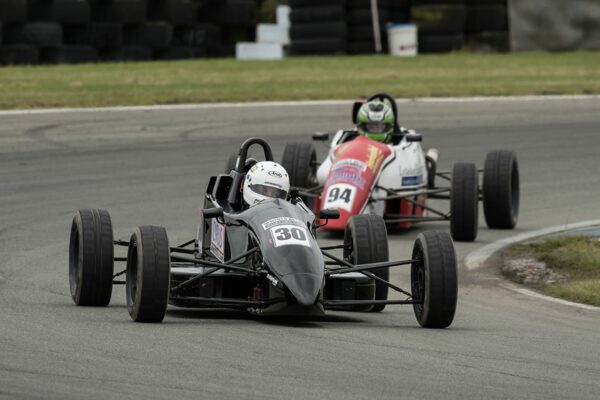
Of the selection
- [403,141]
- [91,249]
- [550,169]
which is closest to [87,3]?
[550,169]

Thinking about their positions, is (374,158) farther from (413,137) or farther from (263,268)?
(263,268)

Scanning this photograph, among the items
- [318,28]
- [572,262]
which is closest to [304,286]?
[572,262]

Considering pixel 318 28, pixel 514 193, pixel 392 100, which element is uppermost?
pixel 318 28

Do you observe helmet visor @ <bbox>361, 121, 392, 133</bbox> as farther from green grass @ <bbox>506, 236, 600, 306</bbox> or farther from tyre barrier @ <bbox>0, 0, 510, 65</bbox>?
tyre barrier @ <bbox>0, 0, 510, 65</bbox>

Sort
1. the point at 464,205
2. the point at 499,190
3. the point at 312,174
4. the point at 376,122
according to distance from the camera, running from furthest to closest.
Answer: the point at 312,174
the point at 376,122
the point at 499,190
the point at 464,205

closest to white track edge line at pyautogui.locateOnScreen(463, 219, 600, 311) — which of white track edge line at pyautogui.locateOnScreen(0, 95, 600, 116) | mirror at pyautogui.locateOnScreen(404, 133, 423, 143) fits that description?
mirror at pyautogui.locateOnScreen(404, 133, 423, 143)

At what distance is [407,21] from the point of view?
33.7 m

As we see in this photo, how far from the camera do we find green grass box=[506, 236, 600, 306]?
1238 cm

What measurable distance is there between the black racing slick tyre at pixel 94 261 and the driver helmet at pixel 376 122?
628 centimetres

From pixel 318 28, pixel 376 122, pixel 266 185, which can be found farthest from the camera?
pixel 318 28

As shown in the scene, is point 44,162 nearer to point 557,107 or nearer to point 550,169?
point 550,169

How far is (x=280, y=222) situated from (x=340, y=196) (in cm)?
499

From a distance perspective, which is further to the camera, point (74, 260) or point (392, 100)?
point (392, 100)

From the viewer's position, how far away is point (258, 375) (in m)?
8.05
